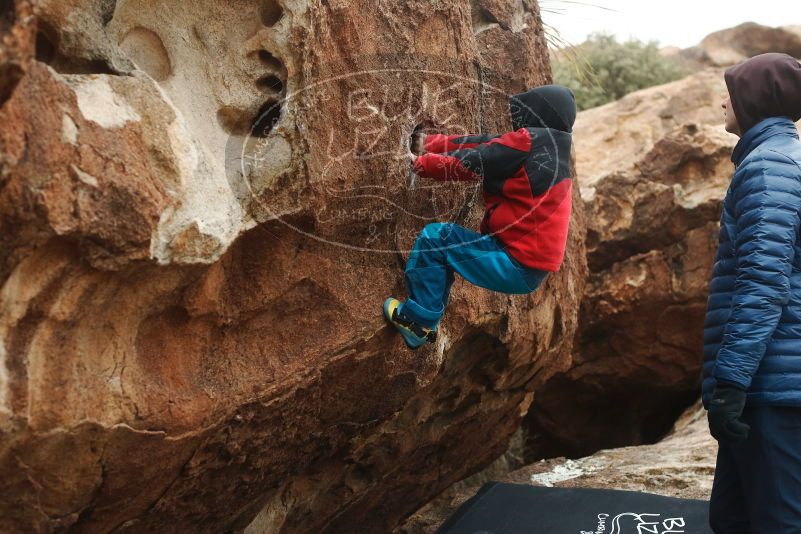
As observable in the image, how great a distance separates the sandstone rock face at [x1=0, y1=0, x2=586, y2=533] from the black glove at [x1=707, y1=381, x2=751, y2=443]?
4.13ft

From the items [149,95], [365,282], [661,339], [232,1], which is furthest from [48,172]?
[661,339]

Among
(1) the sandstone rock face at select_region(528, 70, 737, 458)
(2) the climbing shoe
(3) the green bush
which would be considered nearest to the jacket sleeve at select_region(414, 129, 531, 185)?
(2) the climbing shoe

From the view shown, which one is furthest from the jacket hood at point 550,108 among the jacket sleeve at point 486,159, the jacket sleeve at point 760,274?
the jacket sleeve at point 760,274

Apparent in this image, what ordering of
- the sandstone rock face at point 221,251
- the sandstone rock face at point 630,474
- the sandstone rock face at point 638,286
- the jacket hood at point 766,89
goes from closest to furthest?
1. the sandstone rock face at point 221,251
2. the jacket hood at point 766,89
3. the sandstone rock face at point 630,474
4. the sandstone rock face at point 638,286

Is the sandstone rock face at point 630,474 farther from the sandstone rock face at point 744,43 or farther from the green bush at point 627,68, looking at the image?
the sandstone rock face at point 744,43

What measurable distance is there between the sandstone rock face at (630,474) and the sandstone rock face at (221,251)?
3.71ft

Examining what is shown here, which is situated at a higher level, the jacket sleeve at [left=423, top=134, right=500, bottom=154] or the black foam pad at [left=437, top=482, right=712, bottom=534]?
the jacket sleeve at [left=423, top=134, right=500, bottom=154]

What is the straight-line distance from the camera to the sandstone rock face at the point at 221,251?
2654 millimetres

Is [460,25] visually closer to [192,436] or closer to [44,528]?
[192,436]

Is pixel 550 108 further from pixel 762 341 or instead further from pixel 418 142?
pixel 762 341

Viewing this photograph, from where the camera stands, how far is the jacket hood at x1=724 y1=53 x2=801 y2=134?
3.38m

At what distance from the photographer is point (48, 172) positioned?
8.22ft

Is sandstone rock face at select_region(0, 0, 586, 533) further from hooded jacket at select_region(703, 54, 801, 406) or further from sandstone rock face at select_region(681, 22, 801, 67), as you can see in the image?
sandstone rock face at select_region(681, 22, 801, 67)

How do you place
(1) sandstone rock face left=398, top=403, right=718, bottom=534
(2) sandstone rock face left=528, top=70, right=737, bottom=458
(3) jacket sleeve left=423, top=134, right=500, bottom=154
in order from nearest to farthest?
(3) jacket sleeve left=423, top=134, right=500, bottom=154 → (1) sandstone rock face left=398, top=403, right=718, bottom=534 → (2) sandstone rock face left=528, top=70, right=737, bottom=458
